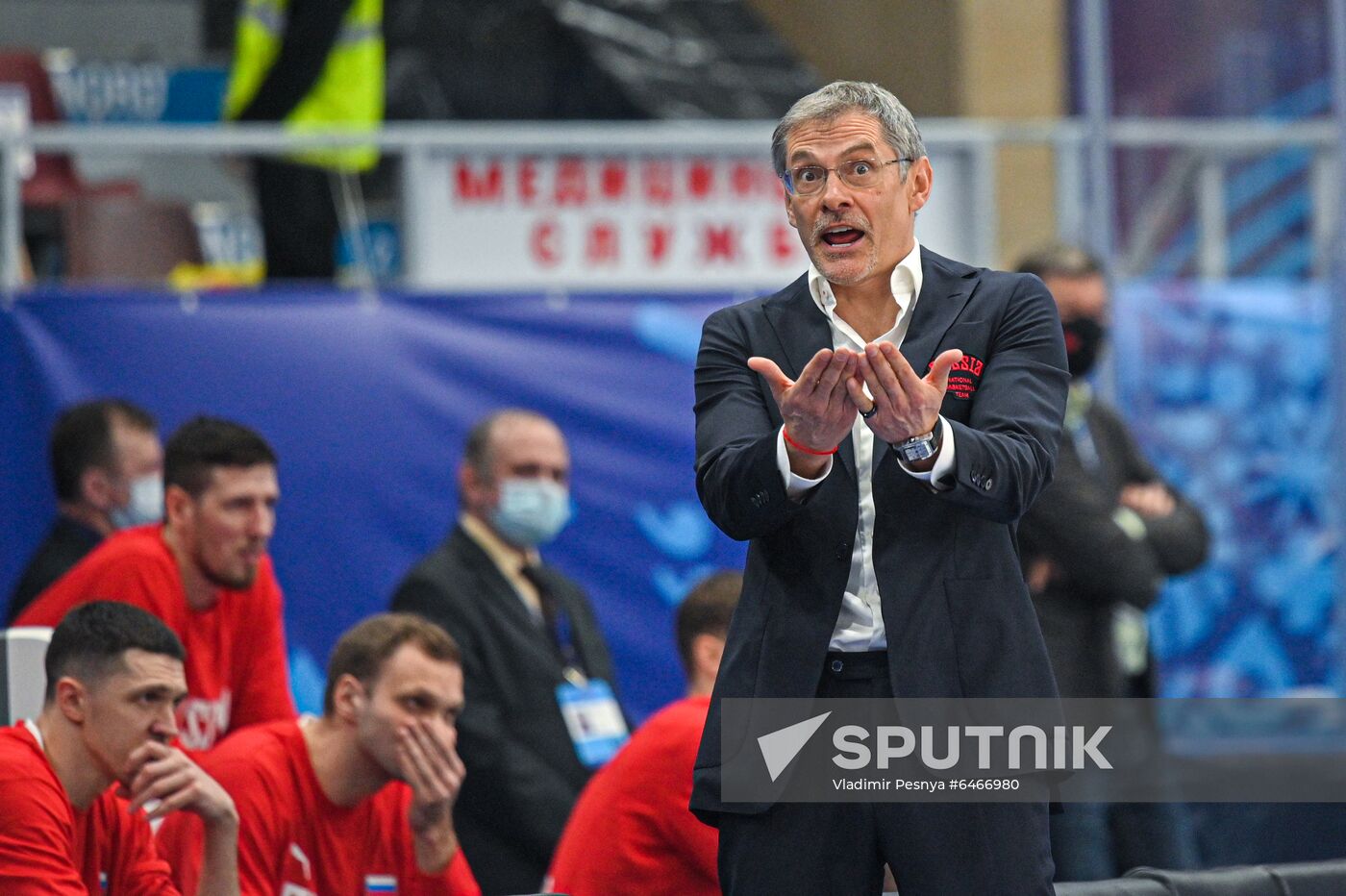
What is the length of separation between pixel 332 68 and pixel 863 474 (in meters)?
4.16

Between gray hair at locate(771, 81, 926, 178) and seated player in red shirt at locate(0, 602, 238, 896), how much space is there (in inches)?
64.8

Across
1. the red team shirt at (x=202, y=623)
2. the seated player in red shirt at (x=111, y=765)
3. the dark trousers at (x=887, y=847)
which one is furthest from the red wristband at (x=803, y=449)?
the red team shirt at (x=202, y=623)

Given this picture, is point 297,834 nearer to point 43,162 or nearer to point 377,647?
point 377,647

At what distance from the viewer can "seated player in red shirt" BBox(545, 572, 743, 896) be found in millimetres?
3594

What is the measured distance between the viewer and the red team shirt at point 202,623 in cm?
424

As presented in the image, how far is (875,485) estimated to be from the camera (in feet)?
7.66

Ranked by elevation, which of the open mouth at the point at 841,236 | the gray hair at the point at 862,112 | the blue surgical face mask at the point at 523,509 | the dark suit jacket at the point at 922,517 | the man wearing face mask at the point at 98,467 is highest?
the gray hair at the point at 862,112

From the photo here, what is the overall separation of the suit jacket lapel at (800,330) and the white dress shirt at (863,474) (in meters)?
0.01

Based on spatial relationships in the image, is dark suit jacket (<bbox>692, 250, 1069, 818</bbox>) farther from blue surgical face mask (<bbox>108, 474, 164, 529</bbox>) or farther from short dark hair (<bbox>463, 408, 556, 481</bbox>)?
blue surgical face mask (<bbox>108, 474, 164, 529</bbox>)

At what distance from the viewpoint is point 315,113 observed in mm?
6125

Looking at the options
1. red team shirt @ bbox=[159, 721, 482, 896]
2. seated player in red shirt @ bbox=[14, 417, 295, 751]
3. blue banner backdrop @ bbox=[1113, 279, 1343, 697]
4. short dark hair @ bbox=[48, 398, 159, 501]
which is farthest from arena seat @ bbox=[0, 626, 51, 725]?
blue banner backdrop @ bbox=[1113, 279, 1343, 697]

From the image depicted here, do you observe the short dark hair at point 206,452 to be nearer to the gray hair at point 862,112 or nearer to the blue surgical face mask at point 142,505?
the blue surgical face mask at point 142,505

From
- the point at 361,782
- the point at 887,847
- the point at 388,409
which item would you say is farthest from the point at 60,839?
the point at 388,409

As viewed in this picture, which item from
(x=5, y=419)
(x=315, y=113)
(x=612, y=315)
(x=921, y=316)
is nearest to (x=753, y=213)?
(x=612, y=315)
